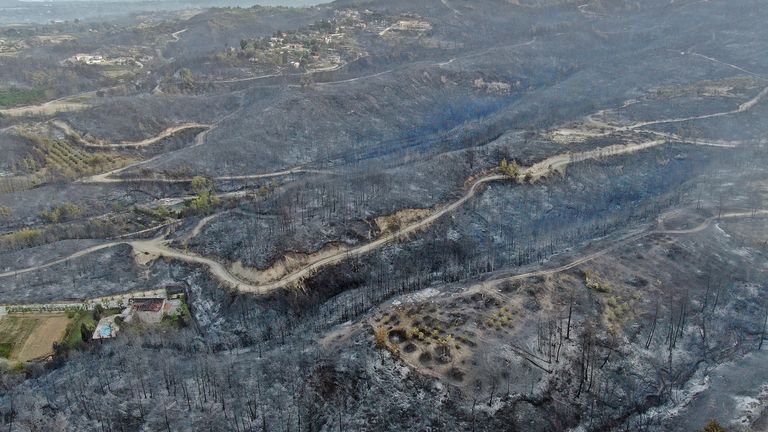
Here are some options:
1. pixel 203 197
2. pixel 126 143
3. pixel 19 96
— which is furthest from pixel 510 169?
pixel 19 96

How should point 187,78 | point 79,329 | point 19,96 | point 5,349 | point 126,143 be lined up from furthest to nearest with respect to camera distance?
1. point 187,78
2. point 19,96
3. point 126,143
4. point 79,329
5. point 5,349

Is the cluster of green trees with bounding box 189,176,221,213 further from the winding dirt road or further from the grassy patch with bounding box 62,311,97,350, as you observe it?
the grassy patch with bounding box 62,311,97,350

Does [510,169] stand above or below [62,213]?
above

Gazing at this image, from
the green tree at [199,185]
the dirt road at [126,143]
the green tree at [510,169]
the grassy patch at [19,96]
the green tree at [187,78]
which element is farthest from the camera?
A: the green tree at [187,78]

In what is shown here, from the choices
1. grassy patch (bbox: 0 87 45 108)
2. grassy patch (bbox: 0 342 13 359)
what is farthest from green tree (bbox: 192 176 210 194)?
grassy patch (bbox: 0 87 45 108)

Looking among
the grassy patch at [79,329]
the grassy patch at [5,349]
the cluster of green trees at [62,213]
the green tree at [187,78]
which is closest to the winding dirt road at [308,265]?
the grassy patch at [79,329]

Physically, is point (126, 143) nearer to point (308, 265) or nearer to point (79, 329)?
point (308, 265)

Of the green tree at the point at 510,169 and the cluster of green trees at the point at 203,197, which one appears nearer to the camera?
the cluster of green trees at the point at 203,197

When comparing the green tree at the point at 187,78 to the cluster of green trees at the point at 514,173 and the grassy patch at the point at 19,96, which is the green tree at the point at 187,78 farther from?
the cluster of green trees at the point at 514,173
